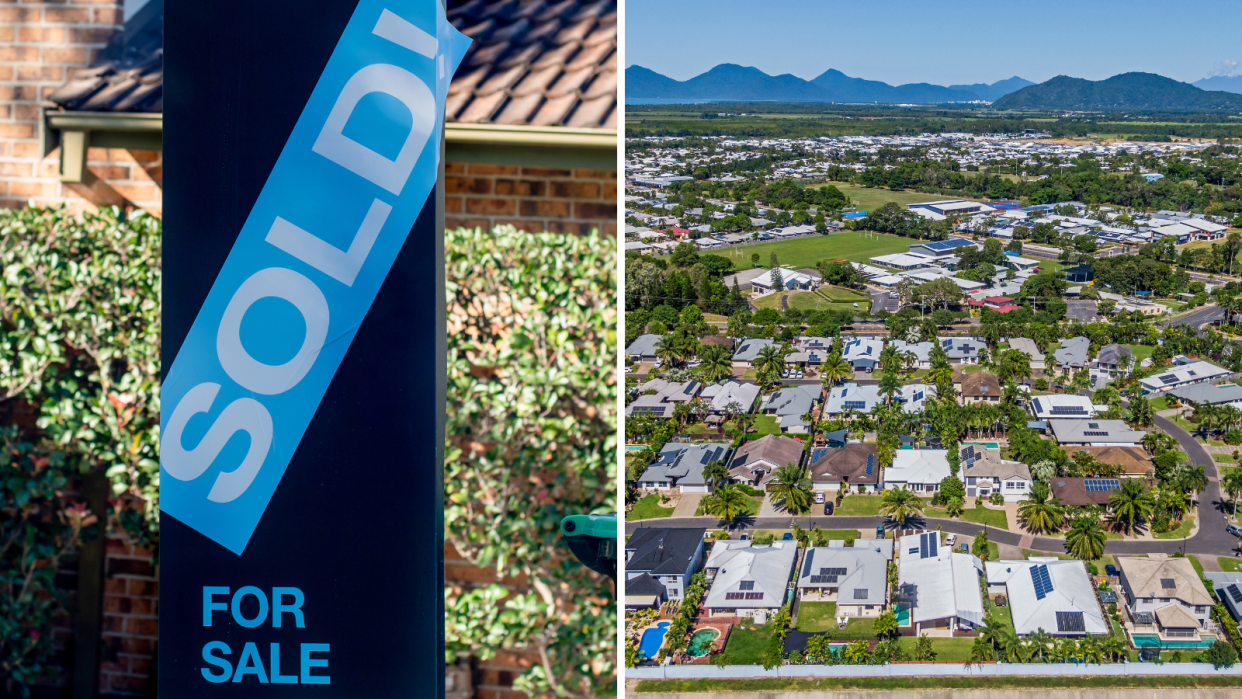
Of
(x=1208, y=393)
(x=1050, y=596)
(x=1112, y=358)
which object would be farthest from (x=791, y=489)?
(x=1208, y=393)

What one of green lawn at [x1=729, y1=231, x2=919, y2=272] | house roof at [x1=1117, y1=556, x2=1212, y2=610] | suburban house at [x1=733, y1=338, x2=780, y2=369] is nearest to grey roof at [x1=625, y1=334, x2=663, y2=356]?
suburban house at [x1=733, y1=338, x2=780, y2=369]

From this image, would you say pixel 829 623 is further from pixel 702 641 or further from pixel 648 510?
pixel 648 510

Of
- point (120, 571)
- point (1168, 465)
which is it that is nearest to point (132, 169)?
point (120, 571)

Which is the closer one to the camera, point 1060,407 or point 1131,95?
point 1060,407

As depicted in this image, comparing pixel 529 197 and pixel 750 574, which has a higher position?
pixel 529 197

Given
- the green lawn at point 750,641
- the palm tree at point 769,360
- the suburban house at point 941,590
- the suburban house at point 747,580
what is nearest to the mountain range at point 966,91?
the palm tree at point 769,360

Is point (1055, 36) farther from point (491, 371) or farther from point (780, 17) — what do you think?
point (491, 371)
